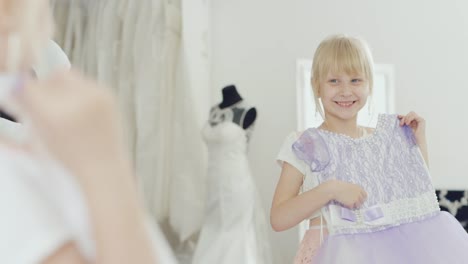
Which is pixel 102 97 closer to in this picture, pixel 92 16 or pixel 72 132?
pixel 72 132

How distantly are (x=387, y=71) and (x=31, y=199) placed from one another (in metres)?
2.11

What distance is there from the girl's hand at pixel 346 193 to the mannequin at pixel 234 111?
76 cm

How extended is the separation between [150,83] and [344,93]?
1.70 ft

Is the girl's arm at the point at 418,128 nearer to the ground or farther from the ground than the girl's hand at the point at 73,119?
nearer to the ground

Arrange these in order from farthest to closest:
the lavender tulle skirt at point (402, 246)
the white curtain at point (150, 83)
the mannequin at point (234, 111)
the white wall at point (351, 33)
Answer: the white wall at point (351, 33) < the mannequin at point (234, 111) < the white curtain at point (150, 83) < the lavender tulle skirt at point (402, 246)

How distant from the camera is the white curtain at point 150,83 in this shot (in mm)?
1306

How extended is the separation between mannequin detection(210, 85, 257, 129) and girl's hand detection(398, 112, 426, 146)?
2.30 ft

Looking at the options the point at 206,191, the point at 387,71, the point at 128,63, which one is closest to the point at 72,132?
the point at 128,63

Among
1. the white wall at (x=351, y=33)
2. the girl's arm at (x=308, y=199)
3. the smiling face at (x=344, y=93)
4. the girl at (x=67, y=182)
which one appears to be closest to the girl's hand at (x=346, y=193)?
the girl's arm at (x=308, y=199)

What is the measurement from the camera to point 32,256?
0.90ft

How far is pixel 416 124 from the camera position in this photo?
1.12 m

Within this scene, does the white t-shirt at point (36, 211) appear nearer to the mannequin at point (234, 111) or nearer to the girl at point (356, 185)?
the girl at point (356, 185)

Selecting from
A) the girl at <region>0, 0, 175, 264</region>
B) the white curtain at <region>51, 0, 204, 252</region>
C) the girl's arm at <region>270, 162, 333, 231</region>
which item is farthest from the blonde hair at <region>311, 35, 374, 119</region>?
the girl at <region>0, 0, 175, 264</region>

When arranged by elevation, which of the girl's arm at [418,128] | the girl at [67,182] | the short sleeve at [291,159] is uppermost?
the girl at [67,182]
